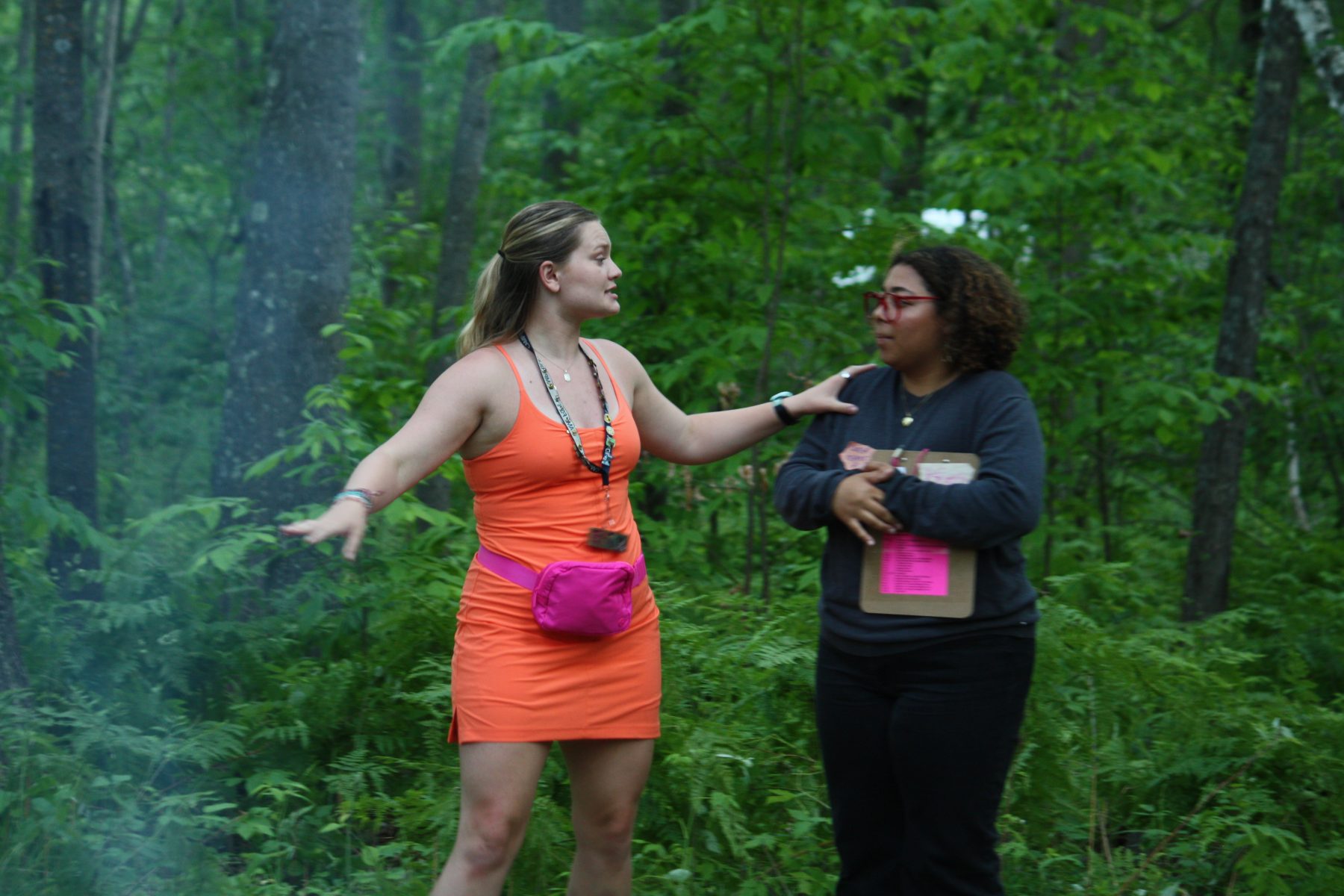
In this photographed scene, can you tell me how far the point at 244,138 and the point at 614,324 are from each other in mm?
10734

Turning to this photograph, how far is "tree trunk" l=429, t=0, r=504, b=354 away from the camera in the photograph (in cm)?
1038

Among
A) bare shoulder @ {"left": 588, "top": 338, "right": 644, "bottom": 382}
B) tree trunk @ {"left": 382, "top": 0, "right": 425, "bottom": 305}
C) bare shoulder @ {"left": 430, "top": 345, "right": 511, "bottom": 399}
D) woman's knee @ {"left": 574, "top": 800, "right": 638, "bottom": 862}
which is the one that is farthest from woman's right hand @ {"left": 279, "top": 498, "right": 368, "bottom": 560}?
tree trunk @ {"left": 382, "top": 0, "right": 425, "bottom": 305}

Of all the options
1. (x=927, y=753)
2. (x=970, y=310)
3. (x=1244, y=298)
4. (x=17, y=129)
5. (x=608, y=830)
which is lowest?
(x=608, y=830)

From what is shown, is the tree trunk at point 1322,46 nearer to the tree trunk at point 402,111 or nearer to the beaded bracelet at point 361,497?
the beaded bracelet at point 361,497

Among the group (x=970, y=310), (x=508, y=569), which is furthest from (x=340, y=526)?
(x=970, y=310)

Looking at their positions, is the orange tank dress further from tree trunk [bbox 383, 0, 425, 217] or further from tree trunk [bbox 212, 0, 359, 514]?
tree trunk [bbox 383, 0, 425, 217]

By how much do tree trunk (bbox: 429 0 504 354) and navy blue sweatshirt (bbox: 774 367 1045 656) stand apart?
7.38 metres

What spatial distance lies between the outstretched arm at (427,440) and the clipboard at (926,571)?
102cm

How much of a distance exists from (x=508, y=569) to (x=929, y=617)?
1.04 metres

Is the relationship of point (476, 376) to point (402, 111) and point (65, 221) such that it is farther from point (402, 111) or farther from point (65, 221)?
point (402, 111)

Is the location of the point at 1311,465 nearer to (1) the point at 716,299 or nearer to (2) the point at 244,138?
(1) the point at 716,299

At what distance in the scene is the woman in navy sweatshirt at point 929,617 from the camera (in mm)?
2766

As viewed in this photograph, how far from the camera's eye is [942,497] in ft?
8.83

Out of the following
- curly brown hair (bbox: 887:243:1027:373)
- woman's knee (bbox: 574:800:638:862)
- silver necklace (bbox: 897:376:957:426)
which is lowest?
woman's knee (bbox: 574:800:638:862)
